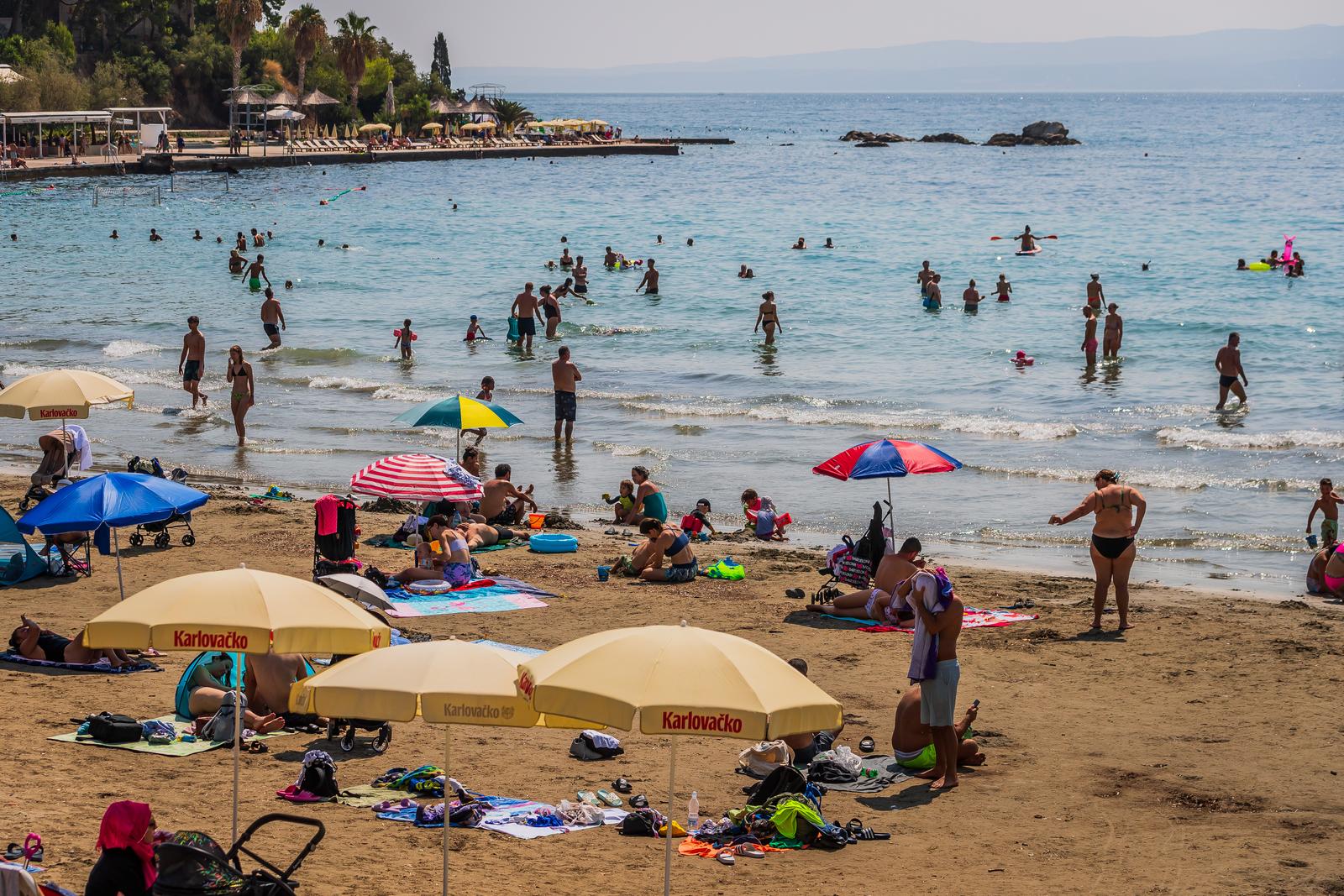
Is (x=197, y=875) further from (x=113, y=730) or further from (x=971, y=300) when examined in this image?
(x=971, y=300)

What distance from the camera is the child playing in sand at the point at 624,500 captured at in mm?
16828

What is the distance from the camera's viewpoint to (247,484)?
Result: 743 inches

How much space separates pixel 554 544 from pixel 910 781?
21.6 feet

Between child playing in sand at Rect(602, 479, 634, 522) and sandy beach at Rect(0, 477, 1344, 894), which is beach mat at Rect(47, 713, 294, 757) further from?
child playing in sand at Rect(602, 479, 634, 522)

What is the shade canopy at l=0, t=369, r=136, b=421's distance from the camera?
13375 mm

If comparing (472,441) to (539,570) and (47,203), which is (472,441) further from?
(47,203)

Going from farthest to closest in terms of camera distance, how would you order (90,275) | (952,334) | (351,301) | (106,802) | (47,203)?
(47,203)
(90,275)
(351,301)
(952,334)
(106,802)

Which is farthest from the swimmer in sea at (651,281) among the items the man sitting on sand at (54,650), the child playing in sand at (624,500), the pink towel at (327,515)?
the man sitting on sand at (54,650)

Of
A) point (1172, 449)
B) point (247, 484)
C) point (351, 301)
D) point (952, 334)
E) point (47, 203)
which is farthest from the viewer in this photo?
point (47, 203)

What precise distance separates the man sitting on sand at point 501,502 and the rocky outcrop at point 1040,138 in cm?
11050

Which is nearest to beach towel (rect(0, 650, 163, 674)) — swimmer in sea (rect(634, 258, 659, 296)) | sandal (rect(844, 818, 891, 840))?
sandal (rect(844, 818, 891, 840))

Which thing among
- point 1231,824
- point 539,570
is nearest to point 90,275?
point 539,570

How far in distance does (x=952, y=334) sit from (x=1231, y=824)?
24374mm

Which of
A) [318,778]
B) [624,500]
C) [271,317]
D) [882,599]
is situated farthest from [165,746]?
[271,317]
